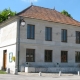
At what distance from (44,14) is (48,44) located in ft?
15.0

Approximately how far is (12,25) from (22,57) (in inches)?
174

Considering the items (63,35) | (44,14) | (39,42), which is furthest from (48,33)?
(44,14)

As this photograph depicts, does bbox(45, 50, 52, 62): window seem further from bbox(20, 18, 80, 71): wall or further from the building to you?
bbox(20, 18, 80, 71): wall

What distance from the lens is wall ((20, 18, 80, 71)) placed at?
27750 millimetres

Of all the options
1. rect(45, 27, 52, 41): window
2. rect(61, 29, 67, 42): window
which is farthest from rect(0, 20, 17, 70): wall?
rect(61, 29, 67, 42): window

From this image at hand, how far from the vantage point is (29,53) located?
2809 cm

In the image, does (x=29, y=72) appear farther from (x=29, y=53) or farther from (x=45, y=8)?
(x=45, y=8)

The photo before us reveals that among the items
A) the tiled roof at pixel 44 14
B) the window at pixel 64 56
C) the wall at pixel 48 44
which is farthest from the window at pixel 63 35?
the window at pixel 64 56

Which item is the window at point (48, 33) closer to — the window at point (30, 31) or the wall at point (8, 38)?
the window at point (30, 31)

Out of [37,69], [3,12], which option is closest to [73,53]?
[37,69]

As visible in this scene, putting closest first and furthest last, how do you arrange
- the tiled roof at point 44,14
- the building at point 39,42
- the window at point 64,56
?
the building at point 39,42 → the tiled roof at point 44,14 → the window at point 64,56

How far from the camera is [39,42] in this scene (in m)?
28.8

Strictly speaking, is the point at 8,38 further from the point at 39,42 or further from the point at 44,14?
the point at 44,14

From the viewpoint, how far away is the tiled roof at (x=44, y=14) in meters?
29.3
